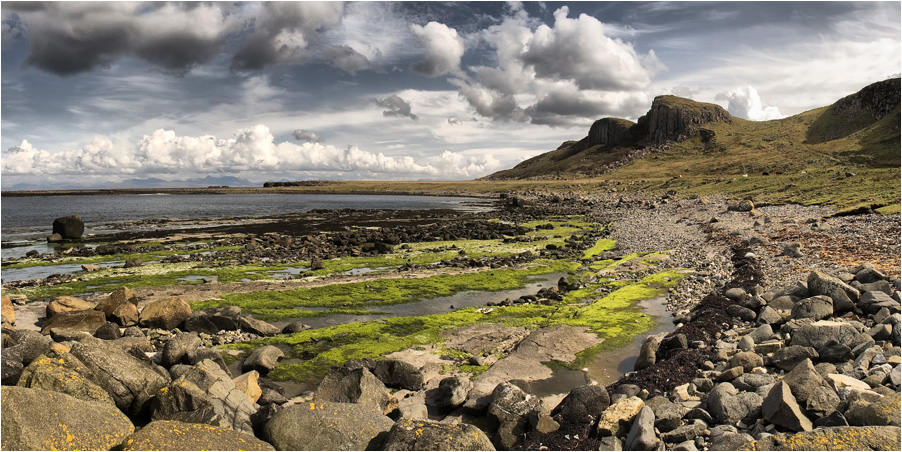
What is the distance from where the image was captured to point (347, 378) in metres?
12.5

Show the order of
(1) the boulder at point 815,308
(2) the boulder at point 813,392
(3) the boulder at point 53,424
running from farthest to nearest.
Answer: (1) the boulder at point 815,308
(2) the boulder at point 813,392
(3) the boulder at point 53,424

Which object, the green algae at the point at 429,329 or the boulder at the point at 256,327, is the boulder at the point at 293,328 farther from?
the green algae at the point at 429,329

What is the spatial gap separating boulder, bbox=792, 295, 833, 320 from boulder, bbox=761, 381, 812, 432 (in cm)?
702

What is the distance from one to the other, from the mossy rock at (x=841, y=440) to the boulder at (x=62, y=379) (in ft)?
44.0

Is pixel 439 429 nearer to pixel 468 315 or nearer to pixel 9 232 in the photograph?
pixel 468 315

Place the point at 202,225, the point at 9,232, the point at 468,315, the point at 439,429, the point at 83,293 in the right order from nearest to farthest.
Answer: the point at 439,429, the point at 468,315, the point at 83,293, the point at 9,232, the point at 202,225

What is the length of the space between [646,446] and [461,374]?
7.21 meters

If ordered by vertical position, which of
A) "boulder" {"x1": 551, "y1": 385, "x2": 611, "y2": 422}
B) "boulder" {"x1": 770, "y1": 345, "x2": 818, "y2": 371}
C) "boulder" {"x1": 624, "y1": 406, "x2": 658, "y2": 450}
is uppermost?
"boulder" {"x1": 770, "y1": 345, "x2": 818, "y2": 371}

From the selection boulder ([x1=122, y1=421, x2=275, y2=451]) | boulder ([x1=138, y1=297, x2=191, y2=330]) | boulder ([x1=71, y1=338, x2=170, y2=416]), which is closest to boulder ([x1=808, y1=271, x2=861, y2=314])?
boulder ([x1=122, y1=421, x2=275, y2=451])

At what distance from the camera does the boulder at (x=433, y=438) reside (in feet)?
27.3

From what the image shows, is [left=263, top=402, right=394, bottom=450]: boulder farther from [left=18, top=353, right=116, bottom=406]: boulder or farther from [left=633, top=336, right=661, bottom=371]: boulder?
[left=633, top=336, right=661, bottom=371]: boulder

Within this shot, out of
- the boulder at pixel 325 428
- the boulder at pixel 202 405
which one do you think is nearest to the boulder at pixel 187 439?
the boulder at pixel 325 428

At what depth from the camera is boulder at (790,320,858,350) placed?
11.6 metres

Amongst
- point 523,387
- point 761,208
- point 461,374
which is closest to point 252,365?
point 461,374
